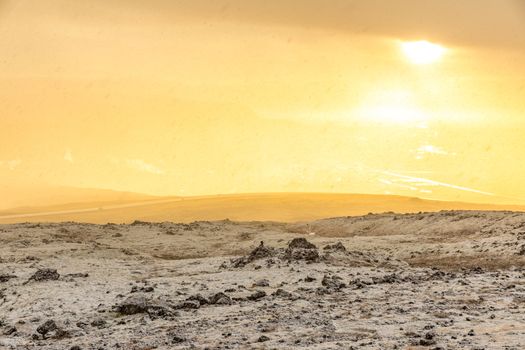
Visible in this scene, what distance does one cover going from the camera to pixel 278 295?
13242mm

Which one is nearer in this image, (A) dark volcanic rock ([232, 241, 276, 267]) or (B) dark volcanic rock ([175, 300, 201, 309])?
(B) dark volcanic rock ([175, 300, 201, 309])

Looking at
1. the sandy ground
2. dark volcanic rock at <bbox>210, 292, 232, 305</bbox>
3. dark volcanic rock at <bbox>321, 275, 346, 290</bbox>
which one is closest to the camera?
the sandy ground

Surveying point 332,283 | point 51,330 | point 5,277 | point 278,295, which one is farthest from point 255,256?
point 51,330

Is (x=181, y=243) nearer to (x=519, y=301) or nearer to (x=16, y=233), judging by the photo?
(x=16, y=233)

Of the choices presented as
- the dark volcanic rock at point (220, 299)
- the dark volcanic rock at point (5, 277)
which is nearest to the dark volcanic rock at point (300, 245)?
the dark volcanic rock at point (220, 299)

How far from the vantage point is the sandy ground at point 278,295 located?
9906mm

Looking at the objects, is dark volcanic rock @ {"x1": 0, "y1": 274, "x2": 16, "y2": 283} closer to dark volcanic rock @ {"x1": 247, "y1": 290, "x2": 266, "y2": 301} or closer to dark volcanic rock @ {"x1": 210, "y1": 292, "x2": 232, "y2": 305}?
dark volcanic rock @ {"x1": 210, "y1": 292, "x2": 232, "y2": 305}

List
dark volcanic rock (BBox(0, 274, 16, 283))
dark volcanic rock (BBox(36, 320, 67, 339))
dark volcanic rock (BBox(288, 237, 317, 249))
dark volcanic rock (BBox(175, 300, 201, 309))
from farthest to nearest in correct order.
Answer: dark volcanic rock (BBox(288, 237, 317, 249)) < dark volcanic rock (BBox(0, 274, 16, 283)) < dark volcanic rock (BBox(175, 300, 201, 309)) < dark volcanic rock (BBox(36, 320, 67, 339))

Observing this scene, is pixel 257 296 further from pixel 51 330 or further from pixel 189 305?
pixel 51 330

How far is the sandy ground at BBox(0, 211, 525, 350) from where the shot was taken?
32.5ft

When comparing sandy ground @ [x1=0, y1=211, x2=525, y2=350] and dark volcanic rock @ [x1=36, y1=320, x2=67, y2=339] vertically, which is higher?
sandy ground @ [x1=0, y1=211, x2=525, y2=350]

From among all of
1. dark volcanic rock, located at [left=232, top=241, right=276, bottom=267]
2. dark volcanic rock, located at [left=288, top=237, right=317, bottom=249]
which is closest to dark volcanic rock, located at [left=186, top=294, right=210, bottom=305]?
dark volcanic rock, located at [left=232, top=241, right=276, bottom=267]

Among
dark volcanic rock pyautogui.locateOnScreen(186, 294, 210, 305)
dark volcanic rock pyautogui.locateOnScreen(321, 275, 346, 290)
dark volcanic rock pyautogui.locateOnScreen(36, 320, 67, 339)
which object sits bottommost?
dark volcanic rock pyautogui.locateOnScreen(36, 320, 67, 339)

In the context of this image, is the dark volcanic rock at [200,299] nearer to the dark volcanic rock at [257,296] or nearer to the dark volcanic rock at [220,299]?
the dark volcanic rock at [220,299]
